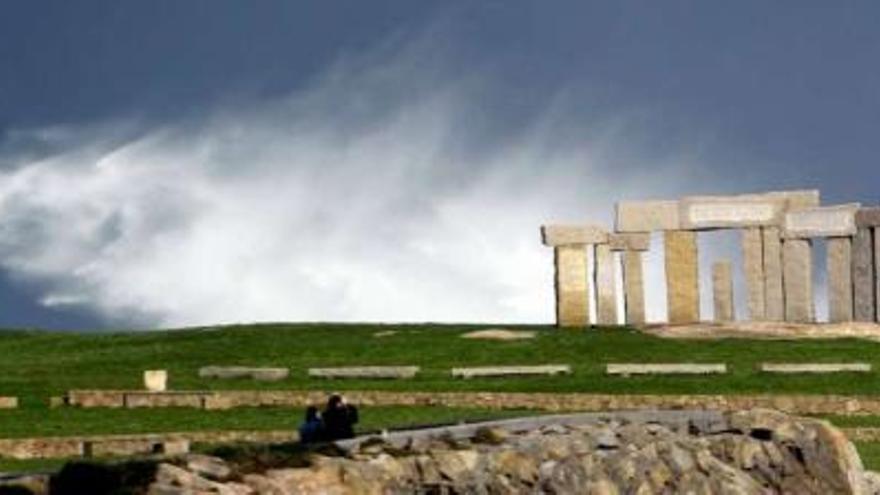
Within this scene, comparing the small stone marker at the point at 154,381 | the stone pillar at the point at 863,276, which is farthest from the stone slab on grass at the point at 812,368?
the small stone marker at the point at 154,381

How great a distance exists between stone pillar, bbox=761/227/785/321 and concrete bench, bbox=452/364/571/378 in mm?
20421

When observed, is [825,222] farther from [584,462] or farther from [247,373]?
[584,462]

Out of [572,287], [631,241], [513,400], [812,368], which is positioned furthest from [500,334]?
[513,400]

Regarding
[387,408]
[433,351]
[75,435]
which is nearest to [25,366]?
[433,351]

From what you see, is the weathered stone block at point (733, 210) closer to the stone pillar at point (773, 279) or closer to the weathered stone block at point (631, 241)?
the stone pillar at point (773, 279)

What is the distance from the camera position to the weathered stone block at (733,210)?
82.6 m

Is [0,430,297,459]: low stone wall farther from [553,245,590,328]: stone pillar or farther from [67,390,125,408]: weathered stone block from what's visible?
[553,245,590,328]: stone pillar

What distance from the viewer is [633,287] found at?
271 ft

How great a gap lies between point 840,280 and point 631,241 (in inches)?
328

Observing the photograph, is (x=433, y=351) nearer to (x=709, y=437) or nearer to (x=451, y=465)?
(x=709, y=437)

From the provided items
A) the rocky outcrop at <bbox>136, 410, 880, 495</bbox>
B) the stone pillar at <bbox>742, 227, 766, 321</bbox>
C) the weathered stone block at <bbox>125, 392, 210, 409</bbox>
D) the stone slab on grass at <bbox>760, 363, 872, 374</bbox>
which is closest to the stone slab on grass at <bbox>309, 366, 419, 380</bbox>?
the weathered stone block at <bbox>125, 392, 210, 409</bbox>

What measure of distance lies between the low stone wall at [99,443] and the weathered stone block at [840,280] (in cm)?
4071

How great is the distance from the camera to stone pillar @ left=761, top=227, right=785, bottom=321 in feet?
271

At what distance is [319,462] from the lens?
27875 mm
